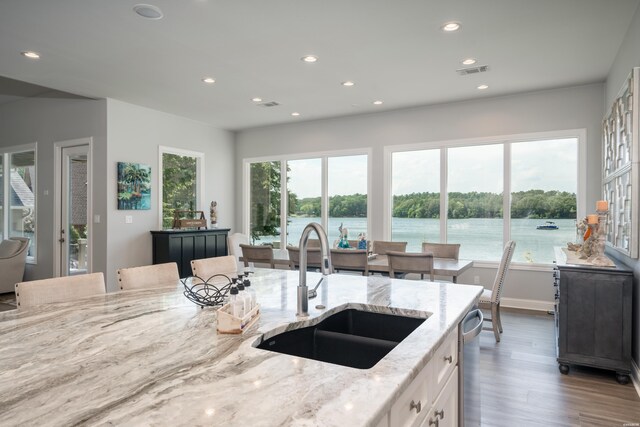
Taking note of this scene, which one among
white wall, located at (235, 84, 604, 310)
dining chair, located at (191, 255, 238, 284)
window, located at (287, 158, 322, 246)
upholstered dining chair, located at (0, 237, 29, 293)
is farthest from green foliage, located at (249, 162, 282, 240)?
dining chair, located at (191, 255, 238, 284)

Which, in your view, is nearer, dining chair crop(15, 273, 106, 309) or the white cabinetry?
the white cabinetry

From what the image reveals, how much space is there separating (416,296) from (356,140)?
16.5 feet

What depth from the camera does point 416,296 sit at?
1923 mm

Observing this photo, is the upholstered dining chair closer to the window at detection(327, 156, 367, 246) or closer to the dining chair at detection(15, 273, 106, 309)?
the window at detection(327, 156, 367, 246)

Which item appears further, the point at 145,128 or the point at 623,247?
the point at 145,128

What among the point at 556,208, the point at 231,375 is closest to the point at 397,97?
the point at 556,208

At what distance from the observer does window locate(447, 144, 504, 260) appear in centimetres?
571

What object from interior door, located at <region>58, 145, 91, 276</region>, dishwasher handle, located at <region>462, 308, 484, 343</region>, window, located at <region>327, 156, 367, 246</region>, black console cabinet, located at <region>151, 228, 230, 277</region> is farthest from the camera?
window, located at <region>327, 156, 367, 246</region>

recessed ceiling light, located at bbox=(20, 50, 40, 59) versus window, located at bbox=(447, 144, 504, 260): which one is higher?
recessed ceiling light, located at bbox=(20, 50, 40, 59)

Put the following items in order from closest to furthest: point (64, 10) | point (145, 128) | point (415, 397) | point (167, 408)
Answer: point (167, 408) < point (415, 397) < point (64, 10) < point (145, 128)

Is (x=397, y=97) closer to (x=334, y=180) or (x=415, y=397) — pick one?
(x=334, y=180)

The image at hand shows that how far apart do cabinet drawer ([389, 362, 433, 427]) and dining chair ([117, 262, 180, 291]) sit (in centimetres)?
150

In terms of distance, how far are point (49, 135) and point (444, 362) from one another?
6989 millimetres

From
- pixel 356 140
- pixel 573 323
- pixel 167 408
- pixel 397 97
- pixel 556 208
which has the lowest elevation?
pixel 573 323
